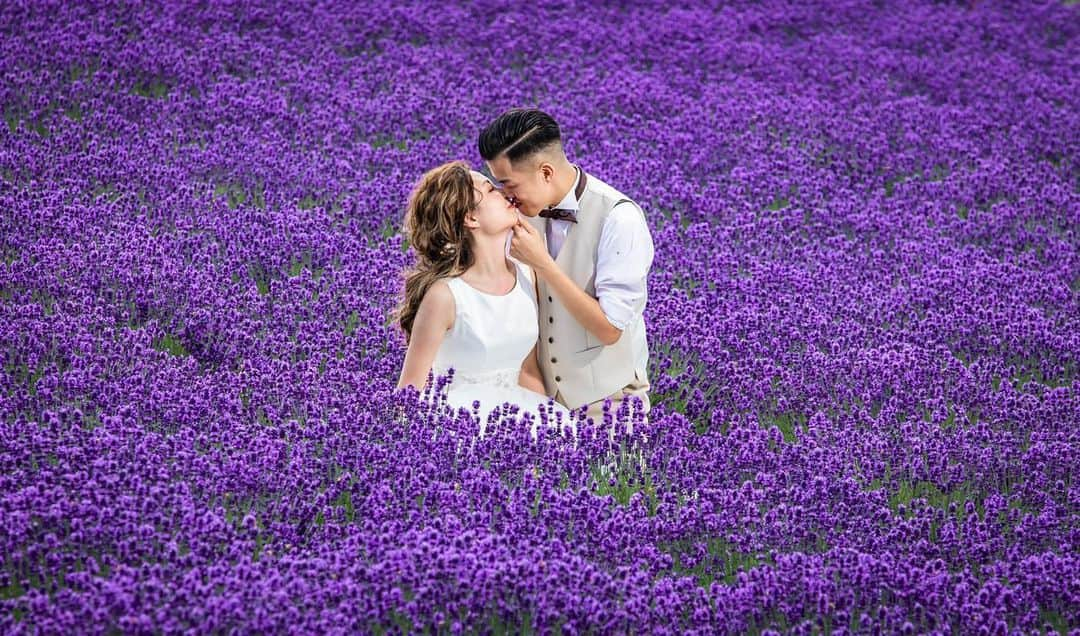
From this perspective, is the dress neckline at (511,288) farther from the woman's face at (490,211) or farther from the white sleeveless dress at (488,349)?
the woman's face at (490,211)

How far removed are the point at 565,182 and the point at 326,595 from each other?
2.08 meters

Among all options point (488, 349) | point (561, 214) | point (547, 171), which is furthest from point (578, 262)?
point (488, 349)

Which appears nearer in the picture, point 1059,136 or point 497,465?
point 497,465

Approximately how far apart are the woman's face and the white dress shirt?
9.0 inches

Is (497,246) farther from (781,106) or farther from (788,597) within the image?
(781,106)

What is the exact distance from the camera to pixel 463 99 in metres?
7.82

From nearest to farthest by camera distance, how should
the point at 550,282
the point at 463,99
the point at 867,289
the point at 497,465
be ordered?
the point at 497,465 → the point at 550,282 → the point at 867,289 → the point at 463,99

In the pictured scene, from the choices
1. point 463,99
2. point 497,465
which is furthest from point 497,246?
point 463,99

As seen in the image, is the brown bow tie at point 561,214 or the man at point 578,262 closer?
the man at point 578,262

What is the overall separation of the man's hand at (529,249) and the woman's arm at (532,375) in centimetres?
63

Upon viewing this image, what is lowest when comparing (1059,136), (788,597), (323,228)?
(1059,136)

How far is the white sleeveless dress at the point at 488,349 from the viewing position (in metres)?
4.81

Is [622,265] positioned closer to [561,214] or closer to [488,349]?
[561,214]

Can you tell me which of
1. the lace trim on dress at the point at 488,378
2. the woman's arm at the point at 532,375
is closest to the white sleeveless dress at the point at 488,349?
the lace trim on dress at the point at 488,378
